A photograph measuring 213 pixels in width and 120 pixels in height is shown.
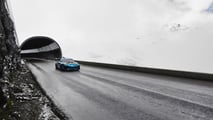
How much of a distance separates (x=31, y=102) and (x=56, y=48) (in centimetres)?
4787

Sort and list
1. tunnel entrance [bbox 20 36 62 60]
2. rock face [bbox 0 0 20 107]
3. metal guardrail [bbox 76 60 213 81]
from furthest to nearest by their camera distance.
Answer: tunnel entrance [bbox 20 36 62 60] < metal guardrail [bbox 76 60 213 81] < rock face [bbox 0 0 20 107]

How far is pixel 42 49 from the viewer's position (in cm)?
6438

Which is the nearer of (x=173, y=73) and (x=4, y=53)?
(x=4, y=53)

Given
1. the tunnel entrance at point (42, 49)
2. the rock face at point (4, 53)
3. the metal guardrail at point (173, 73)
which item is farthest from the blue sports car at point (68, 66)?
the tunnel entrance at point (42, 49)

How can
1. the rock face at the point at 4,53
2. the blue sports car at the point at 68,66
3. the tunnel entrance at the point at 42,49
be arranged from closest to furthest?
the rock face at the point at 4,53
the blue sports car at the point at 68,66
the tunnel entrance at the point at 42,49

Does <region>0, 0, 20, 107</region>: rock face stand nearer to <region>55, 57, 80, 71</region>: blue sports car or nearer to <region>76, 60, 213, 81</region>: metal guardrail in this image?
<region>55, 57, 80, 71</region>: blue sports car

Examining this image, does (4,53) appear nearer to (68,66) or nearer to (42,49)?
(68,66)

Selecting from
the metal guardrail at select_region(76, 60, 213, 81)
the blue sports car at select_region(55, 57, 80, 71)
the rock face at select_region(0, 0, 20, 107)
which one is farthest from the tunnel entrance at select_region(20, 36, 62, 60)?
the rock face at select_region(0, 0, 20, 107)

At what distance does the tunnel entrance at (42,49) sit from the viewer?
180ft

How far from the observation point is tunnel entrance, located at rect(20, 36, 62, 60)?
54.9 metres

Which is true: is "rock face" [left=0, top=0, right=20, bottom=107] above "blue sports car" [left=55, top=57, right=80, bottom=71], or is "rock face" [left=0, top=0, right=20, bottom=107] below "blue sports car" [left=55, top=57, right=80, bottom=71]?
above

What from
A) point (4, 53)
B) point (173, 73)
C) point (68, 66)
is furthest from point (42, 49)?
point (173, 73)

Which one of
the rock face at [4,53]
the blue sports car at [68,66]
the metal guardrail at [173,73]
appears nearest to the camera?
the rock face at [4,53]

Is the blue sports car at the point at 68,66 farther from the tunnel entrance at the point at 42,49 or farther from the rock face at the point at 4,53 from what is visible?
the tunnel entrance at the point at 42,49
